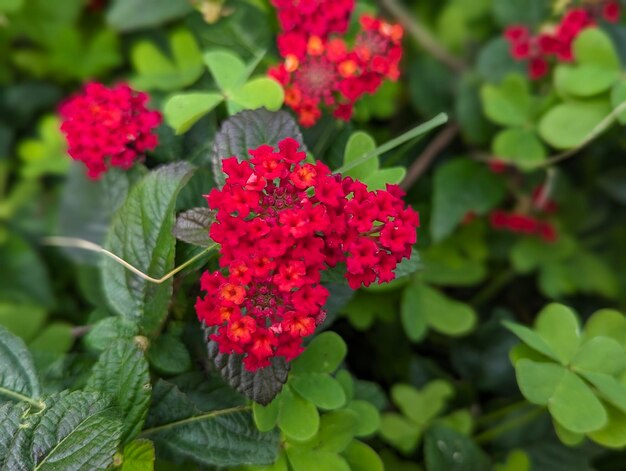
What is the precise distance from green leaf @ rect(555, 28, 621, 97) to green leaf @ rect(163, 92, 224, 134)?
0.71 metres

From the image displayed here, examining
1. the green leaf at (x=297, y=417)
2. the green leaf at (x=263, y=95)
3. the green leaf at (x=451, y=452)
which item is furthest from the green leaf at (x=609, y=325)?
the green leaf at (x=263, y=95)

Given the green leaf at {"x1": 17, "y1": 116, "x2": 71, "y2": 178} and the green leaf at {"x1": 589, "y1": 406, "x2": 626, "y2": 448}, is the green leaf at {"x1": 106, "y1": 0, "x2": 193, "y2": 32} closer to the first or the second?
the green leaf at {"x1": 17, "y1": 116, "x2": 71, "y2": 178}

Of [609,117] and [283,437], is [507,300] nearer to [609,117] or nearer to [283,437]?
[609,117]

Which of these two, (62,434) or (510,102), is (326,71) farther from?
(62,434)

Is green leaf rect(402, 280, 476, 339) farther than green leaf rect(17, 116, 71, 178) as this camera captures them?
No

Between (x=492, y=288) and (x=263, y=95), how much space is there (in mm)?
954

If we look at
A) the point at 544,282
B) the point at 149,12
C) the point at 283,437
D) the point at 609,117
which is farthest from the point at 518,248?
the point at 149,12

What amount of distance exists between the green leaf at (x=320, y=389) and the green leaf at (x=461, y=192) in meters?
0.57

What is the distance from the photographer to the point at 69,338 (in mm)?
1266

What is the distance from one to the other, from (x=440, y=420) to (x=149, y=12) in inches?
44.2

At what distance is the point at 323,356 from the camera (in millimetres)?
1051

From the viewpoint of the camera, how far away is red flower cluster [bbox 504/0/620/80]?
1.40 m

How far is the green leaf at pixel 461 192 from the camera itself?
1.52 meters

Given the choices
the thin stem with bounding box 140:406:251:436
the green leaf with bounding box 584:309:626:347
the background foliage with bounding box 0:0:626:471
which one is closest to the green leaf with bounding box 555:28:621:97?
the background foliage with bounding box 0:0:626:471
